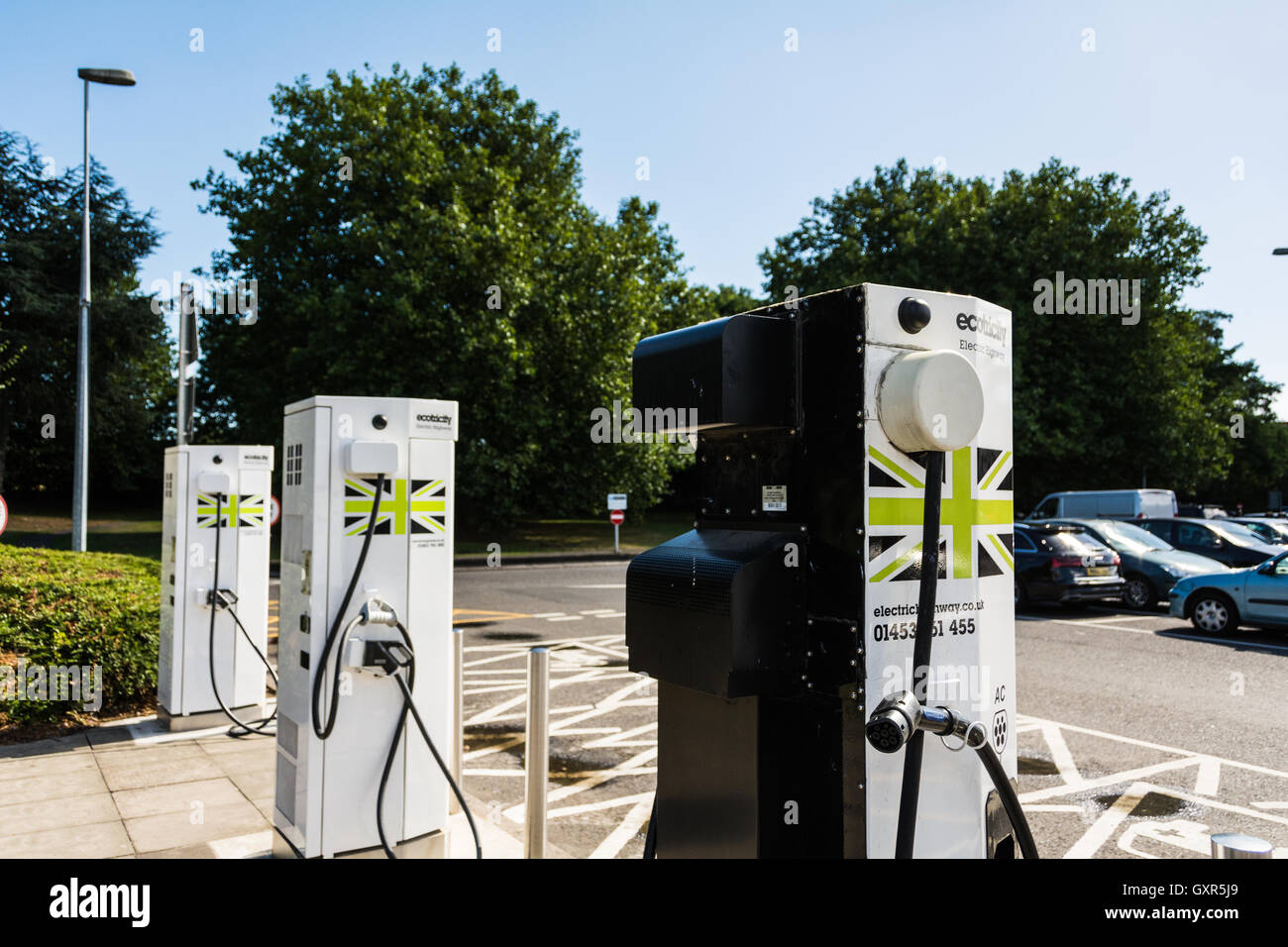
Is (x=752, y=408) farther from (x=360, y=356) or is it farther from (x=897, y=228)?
(x=897, y=228)

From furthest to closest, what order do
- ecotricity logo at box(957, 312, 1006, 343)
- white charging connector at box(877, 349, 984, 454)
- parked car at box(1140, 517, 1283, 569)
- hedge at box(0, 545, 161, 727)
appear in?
parked car at box(1140, 517, 1283, 569)
hedge at box(0, 545, 161, 727)
ecotricity logo at box(957, 312, 1006, 343)
white charging connector at box(877, 349, 984, 454)

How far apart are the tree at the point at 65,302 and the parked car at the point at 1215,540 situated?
34.3 meters

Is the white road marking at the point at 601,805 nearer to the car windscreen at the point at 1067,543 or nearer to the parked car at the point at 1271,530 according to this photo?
the car windscreen at the point at 1067,543

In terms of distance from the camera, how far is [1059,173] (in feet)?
102

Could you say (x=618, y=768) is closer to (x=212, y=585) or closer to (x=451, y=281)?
(x=212, y=585)

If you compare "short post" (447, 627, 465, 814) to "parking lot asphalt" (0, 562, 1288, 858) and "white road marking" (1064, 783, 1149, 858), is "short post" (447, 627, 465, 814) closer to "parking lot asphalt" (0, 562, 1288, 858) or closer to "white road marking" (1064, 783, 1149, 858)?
"parking lot asphalt" (0, 562, 1288, 858)

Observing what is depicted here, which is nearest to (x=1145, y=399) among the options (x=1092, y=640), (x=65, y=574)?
(x=1092, y=640)

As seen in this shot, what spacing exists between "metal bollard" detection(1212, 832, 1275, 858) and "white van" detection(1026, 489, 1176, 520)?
69.8 ft

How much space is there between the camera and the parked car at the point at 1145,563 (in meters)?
15.0

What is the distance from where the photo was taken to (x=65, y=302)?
34562 millimetres

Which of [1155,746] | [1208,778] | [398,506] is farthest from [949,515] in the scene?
[1155,746]

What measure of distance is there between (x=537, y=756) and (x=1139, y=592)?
14089 mm

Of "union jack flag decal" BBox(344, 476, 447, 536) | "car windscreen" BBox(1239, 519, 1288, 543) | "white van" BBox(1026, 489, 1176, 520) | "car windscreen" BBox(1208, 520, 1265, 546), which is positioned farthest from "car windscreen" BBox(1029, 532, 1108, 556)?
"union jack flag decal" BBox(344, 476, 447, 536)

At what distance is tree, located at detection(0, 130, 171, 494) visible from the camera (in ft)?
113
